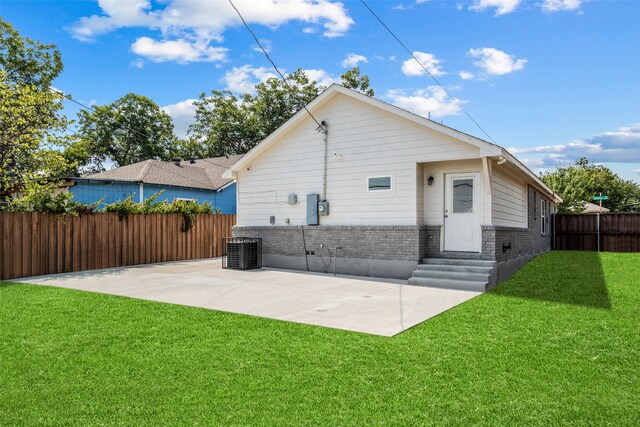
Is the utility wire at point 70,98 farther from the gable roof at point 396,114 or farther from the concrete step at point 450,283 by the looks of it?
the concrete step at point 450,283

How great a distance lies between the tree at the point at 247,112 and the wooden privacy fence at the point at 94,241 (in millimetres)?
18533

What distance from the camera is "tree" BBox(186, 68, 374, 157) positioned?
32656 millimetres

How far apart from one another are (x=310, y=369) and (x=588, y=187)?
48.4 meters

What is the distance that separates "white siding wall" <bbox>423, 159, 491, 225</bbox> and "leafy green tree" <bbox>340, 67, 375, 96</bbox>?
21.9 metres

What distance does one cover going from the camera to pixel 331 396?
11.1 feet

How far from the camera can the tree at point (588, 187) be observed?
29.1m

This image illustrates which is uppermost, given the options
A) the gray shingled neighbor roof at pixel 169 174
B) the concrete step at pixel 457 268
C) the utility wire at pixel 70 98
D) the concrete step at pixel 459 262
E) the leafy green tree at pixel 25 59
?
the leafy green tree at pixel 25 59

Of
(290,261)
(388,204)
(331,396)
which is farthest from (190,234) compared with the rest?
(331,396)

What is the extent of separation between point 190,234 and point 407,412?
1381 cm

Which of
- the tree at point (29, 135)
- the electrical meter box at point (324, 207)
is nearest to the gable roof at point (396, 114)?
the electrical meter box at point (324, 207)

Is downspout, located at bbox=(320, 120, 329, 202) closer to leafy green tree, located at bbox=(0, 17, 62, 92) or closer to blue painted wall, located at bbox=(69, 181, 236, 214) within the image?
blue painted wall, located at bbox=(69, 181, 236, 214)

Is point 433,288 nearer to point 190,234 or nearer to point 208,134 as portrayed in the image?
point 190,234

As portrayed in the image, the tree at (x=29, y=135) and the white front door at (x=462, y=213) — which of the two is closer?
the white front door at (x=462, y=213)

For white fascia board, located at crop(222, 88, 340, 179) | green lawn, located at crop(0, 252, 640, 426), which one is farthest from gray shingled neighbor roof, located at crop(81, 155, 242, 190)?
green lawn, located at crop(0, 252, 640, 426)
